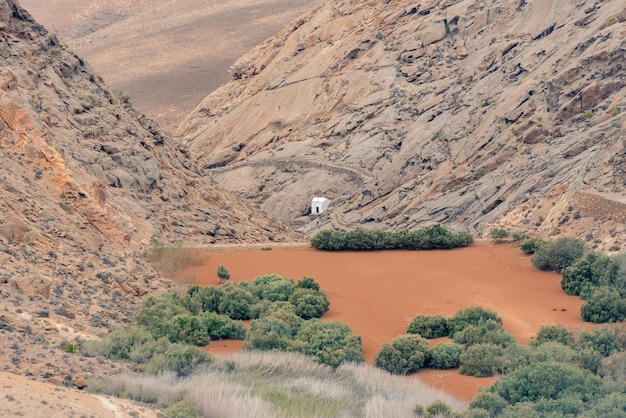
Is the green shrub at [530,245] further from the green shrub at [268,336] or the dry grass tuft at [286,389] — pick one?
the dry grass tuft at [286,389]

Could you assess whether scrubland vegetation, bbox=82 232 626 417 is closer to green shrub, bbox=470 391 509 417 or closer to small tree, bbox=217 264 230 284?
green shrub, bbox=470 391 509 417

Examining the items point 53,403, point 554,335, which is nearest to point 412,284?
point 554,335

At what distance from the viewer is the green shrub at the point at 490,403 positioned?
13.4 m

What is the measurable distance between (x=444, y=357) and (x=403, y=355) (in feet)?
2.28

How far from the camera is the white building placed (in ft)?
158

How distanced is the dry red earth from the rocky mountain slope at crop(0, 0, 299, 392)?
207 centimetres

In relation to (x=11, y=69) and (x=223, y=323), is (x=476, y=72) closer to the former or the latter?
(x=11, y=69)

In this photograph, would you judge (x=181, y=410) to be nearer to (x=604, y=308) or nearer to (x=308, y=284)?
(x=308, y=284)

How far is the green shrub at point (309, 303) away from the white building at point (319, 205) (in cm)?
2728

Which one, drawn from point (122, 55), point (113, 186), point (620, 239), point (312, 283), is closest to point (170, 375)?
point (312, 283)

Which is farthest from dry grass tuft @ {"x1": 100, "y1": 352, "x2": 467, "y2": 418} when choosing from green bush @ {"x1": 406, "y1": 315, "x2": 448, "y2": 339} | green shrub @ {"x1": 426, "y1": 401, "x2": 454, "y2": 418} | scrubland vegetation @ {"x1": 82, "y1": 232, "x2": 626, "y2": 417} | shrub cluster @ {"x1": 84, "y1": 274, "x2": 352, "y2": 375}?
green bush @ {"x1": 406, "y1": 315, "x2": 448, "y2": 339}

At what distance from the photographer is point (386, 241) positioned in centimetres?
2619

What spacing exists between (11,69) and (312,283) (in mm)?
9067

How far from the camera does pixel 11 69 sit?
25.0 m
